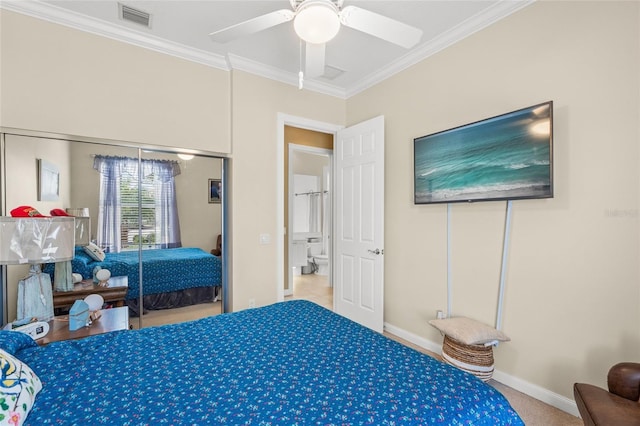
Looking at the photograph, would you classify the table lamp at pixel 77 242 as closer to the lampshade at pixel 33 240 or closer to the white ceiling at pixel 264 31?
the lampshade at pixel 33 240

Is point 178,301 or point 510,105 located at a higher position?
point 510,105

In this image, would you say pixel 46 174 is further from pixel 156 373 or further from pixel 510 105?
pixel 510 105

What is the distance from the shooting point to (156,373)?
1289 mm

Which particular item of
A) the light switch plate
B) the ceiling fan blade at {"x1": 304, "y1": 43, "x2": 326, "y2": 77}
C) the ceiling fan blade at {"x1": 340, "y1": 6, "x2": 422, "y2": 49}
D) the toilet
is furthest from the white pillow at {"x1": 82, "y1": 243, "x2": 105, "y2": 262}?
the toilet

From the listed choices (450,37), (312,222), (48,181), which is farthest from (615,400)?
(312,222)

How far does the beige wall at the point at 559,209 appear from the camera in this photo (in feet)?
5.99

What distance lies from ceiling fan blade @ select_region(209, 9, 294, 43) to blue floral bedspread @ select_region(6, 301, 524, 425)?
1787 mm

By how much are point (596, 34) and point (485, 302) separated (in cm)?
→ 194

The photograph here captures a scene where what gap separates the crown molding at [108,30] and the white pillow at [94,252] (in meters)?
1.76

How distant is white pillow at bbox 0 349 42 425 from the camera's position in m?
0.93

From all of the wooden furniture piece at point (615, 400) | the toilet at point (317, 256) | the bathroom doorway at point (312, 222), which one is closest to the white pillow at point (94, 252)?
the bathroom doorway at point (312, 222)

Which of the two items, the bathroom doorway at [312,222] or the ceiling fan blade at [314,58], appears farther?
the bathroom doorway at [312,222]

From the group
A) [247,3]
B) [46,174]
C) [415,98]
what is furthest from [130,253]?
[415,98]

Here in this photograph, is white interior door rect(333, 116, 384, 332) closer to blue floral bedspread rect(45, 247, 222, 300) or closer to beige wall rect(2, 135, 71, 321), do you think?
blue floral bedspread rect(45, 247, 222, 300)
